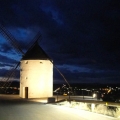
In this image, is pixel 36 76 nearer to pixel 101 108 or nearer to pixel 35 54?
pixel 35 54

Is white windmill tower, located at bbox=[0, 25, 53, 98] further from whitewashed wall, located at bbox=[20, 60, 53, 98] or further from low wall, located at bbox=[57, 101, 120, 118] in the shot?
low wall, located at bbox=[57, 101, 120, 118]

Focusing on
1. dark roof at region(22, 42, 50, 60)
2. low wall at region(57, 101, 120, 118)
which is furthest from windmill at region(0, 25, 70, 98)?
low wall at region(57, 101, 120, 118)

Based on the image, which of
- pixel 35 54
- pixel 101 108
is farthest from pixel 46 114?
pixel 35 54

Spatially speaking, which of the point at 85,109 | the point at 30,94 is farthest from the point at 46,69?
the point at 85,109

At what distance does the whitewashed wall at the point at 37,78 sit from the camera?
36.3m

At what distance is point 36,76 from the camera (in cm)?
3634

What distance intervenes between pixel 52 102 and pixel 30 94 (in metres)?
9.01

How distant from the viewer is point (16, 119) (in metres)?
15.9

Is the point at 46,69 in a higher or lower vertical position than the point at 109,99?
higher

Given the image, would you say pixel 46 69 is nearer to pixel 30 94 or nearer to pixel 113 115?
pixel 30 94

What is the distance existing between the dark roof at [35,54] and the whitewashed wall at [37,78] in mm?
616

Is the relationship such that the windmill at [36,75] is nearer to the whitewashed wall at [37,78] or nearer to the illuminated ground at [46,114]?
the whitewashed wall at [37,78]

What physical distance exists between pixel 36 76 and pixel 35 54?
3.14 metres

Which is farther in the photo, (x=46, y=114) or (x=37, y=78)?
(x=37, y=78)
